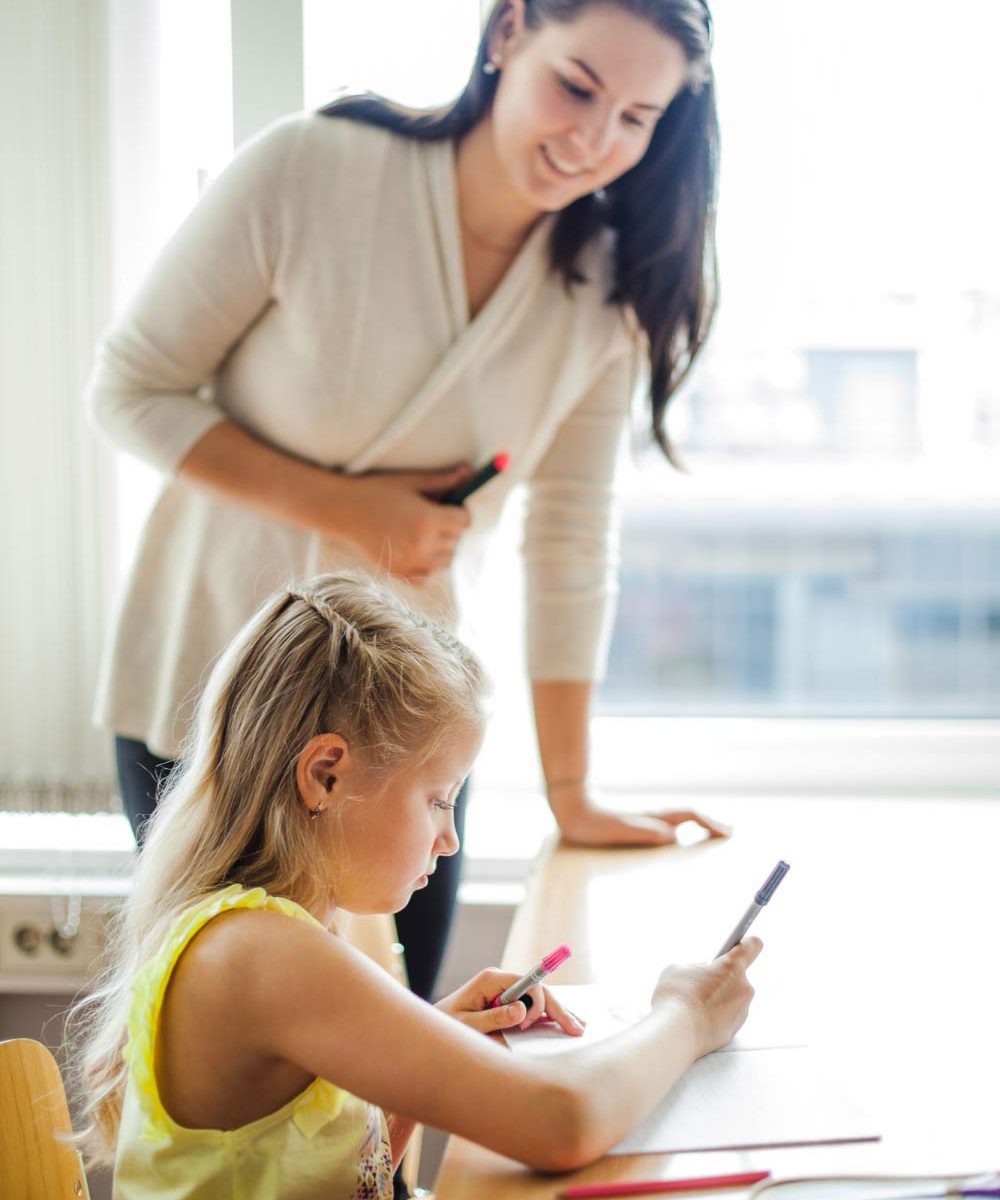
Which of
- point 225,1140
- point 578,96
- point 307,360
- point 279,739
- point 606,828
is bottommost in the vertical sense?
point 606,828

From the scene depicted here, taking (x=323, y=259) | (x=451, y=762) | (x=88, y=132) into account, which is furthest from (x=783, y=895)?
(x=88, y=132)

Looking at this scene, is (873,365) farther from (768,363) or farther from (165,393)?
(165,393)

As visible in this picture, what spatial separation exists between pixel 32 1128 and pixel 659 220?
3.37 feet

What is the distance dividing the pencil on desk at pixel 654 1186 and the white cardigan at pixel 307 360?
2.39 ft

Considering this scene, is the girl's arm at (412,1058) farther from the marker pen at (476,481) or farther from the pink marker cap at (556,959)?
the marker pen at (476,481)

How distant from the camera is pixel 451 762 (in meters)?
0.93

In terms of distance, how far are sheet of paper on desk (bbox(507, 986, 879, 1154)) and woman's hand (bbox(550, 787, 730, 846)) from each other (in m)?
0.49

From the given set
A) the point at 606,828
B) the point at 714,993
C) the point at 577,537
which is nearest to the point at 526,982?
the point at 714,993

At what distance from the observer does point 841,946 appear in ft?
3.73

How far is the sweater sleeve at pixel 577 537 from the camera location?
1.47m

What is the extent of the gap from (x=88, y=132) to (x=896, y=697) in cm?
145

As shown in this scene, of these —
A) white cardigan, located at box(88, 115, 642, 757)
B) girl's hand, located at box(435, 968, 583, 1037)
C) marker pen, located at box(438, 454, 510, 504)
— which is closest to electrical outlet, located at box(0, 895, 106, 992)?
white cardigan, located at box(88, 115, 642, 757)

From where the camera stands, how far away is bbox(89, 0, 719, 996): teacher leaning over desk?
125 centimetres

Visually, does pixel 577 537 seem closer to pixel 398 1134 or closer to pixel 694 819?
pixel 694 819
